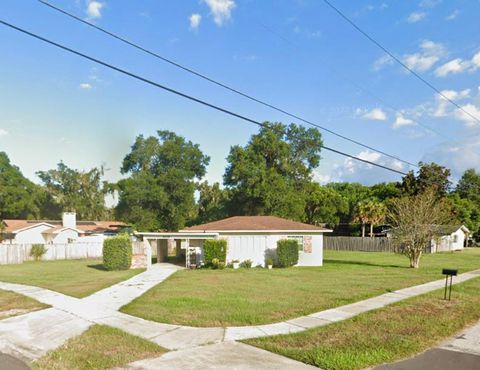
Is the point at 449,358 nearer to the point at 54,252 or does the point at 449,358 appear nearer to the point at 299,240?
the point at 299,240

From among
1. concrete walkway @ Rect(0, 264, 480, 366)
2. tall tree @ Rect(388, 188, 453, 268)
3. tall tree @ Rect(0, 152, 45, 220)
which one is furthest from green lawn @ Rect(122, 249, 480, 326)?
tall tree @ Rect(0, 152, 45, 220)

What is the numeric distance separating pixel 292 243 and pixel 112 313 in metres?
14.9

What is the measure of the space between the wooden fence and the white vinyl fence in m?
26.2

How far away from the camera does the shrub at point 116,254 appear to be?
21.2 m

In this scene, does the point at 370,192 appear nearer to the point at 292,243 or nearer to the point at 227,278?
the point at 292,243

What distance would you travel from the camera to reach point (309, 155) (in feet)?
165

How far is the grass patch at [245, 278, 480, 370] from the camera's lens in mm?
6520

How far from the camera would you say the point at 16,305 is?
11094 millimetres

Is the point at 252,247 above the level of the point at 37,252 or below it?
above

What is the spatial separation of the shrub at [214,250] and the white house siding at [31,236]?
2861 centimetres

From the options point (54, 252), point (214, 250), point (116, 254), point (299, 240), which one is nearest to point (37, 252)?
point (54, 252)

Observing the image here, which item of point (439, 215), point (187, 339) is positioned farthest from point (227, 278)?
point (439, 215)

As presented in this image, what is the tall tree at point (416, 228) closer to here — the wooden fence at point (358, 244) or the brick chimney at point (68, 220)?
the wooden fence at point (358, 244)

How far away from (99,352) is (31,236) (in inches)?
1598
